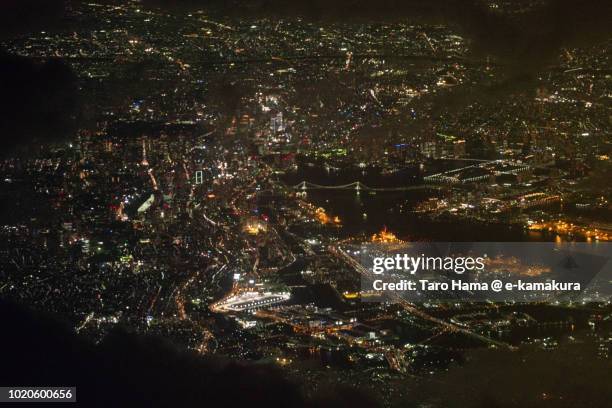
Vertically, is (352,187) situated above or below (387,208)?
above

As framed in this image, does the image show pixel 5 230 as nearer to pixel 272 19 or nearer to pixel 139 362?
pixel 139 362

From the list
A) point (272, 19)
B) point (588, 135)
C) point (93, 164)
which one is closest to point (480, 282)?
point (588, 135)

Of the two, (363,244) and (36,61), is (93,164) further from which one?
(363,244)

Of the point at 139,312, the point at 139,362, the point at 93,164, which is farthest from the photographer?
the point at 93,164

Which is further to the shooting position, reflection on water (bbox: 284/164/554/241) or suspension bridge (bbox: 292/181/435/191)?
suspension bridge (bbox: 292/181/435/191)

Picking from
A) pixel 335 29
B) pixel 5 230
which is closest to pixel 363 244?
pixel 335 29

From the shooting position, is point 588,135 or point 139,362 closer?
point 139,362

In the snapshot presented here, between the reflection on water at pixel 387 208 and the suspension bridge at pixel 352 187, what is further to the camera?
the suspension bridge at pixel 352 187

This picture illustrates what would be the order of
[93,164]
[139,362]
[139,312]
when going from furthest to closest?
[93,164] → [139,312] → [139,362]

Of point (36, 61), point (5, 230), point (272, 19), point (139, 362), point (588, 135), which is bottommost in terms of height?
point (139, 362)

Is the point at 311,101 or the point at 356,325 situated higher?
the point at 311,101
